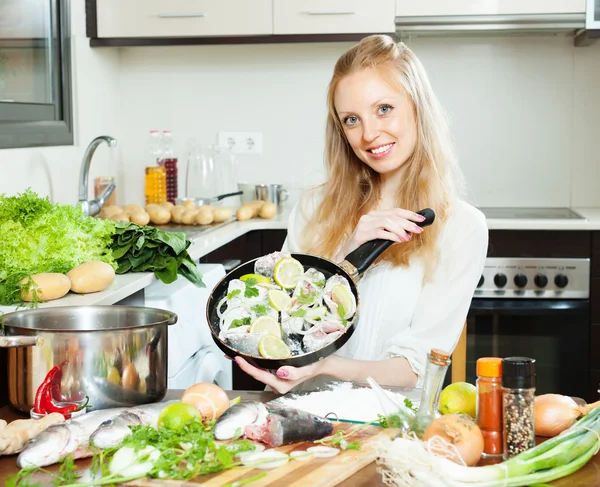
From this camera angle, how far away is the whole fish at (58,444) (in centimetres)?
96

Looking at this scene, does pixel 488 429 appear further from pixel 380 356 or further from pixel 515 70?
pixel 515 70

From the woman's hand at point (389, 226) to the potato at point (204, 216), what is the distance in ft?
5.07

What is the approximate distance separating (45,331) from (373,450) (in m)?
0.46

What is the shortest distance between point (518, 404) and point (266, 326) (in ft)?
1.38

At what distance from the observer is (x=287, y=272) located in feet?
4.59

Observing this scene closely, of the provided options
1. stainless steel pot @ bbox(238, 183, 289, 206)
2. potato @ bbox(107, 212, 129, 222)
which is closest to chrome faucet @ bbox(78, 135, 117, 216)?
potato @ bbox(107, 212, 129, 222)

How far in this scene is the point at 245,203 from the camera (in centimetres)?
348

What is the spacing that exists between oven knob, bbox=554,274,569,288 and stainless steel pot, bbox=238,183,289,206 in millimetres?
1169

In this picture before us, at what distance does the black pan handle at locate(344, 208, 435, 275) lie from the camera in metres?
1.45

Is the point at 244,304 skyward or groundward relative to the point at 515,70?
groundward

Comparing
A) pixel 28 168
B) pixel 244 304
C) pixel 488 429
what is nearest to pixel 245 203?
pixel 28 168

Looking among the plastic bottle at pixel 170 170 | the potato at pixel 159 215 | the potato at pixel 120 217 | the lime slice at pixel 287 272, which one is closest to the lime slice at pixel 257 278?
the lime slice at pixel 287 272

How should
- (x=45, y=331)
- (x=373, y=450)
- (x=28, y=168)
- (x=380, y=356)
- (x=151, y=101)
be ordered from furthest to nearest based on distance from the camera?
(x=151, y=101) < (x=28, y=168) < (x=380, y=356) < (x=45, y=331) < (x=373, y=450)

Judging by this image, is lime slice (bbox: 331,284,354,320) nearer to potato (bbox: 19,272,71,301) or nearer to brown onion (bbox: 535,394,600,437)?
brown onion (bbox: 535,394,600,437)
